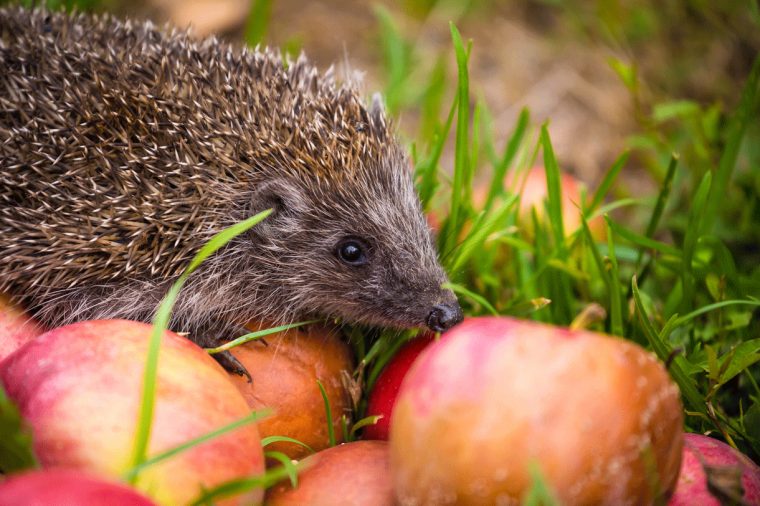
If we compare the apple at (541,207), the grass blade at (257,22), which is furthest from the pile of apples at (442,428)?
the grass blade at (257,22)

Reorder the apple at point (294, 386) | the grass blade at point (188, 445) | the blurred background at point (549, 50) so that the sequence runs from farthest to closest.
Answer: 1. the blurred background at point (549, 50)
2. the apple at point (294, 386)
3. the grass blade at point (188, 445)

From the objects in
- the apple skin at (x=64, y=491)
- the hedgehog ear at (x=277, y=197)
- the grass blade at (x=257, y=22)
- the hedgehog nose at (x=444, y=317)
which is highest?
the grass blade at (x=257, y=22)

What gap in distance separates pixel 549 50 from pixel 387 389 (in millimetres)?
3940

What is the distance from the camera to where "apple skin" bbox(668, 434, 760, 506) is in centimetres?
202

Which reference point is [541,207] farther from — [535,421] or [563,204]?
[535,421]

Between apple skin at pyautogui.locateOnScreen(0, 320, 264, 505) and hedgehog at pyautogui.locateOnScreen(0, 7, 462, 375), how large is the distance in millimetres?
490

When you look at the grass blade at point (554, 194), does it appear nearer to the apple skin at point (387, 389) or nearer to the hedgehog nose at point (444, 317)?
the hedgehog nose at point (444, 317)

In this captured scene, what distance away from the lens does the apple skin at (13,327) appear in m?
2.43

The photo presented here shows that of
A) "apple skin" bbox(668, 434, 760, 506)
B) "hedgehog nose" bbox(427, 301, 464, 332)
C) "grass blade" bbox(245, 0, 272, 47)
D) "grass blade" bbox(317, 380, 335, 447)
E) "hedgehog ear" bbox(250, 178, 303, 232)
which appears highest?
"grass blade" bbox(245, 0, 272, 47)

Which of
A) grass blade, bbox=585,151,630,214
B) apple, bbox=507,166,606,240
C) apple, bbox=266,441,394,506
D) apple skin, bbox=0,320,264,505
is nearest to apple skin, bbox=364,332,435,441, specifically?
apple, bbox=266,441,394,506

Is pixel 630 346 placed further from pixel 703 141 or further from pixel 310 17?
pixel 310 17

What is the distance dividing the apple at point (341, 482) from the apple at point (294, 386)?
263 mm

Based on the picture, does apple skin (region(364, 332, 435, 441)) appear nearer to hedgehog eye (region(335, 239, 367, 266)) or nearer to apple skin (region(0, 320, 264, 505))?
hedgehog eye (region(335, 239, 367, 266))

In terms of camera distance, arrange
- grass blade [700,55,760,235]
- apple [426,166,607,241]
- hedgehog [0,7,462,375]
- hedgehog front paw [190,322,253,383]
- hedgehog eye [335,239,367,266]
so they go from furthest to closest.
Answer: apple [426,166,607,241] < grass blade [700,55,760,235] < hedgehog eye [335,239,367,266] < hedgehog [0,7,462,375] < hedgehog front paw [190,322,253,383]
